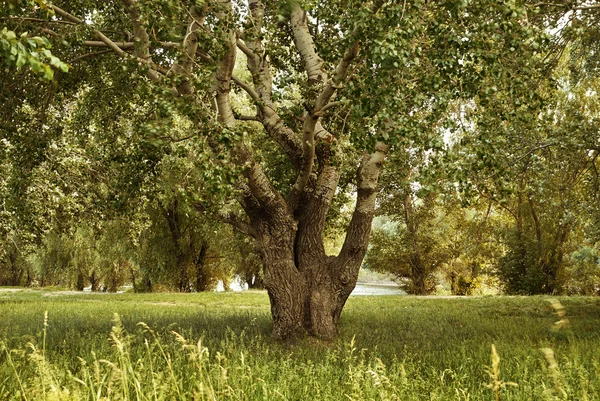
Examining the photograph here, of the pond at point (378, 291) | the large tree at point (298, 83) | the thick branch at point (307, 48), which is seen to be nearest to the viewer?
the large tree at point (298, 83)

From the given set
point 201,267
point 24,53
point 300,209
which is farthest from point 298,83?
point 201,267

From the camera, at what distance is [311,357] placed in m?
8.09

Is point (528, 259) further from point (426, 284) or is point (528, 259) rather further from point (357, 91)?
point (357, 91)

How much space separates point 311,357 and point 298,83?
21.0 feet

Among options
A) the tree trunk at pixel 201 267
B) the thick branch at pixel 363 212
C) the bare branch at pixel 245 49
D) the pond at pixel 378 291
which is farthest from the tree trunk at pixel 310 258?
the pond at pixel 378 291

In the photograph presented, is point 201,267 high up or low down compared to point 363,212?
down

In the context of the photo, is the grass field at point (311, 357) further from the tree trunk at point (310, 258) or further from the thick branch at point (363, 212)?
the thick branch at point (363, 212)

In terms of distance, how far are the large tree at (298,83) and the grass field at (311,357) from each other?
2.12 m

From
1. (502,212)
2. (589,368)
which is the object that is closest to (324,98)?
(589,368)

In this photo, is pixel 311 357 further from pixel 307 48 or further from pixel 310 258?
pixel 307 48

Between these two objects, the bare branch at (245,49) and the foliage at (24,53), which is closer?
the foliage at (24,53)

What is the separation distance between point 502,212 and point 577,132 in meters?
23.3

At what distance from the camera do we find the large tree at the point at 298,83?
729 centimetres

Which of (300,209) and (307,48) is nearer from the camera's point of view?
(307,48)
